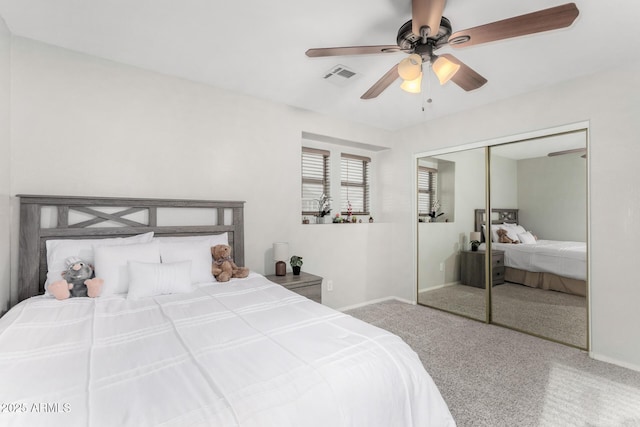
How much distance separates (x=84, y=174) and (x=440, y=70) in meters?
2.82

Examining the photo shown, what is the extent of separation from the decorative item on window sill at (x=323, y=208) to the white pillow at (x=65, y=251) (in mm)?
2256

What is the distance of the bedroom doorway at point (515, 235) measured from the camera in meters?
2.92

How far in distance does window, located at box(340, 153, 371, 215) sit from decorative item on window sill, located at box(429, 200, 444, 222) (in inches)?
39.6

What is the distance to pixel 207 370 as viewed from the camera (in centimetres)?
109

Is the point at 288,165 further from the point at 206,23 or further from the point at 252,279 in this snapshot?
the point at 206,23

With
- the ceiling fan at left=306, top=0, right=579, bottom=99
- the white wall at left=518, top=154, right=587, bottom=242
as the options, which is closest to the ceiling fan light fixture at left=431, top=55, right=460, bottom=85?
the ceiling fan at left=306, top=0, right=579, bottom=99

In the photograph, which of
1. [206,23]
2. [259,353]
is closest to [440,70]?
[206,23]

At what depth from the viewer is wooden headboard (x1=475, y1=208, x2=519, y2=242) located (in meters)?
3.40

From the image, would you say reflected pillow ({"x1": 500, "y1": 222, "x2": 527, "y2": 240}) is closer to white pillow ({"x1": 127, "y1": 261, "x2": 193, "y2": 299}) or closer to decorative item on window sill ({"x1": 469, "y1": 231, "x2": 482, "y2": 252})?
decorative item on window sill ({"x1": 469, "y1": 231, "x2": 482, "y2": 252})

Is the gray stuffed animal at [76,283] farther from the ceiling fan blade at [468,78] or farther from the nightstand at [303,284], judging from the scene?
the ceiling fan blade at [468,78]

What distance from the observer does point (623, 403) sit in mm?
2031

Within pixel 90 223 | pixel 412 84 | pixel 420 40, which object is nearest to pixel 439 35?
pixel 420 40

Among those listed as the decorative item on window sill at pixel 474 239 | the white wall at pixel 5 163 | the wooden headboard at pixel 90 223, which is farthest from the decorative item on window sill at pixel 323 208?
the white wall at pixel 5 163

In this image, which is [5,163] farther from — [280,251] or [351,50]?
[351,50]
